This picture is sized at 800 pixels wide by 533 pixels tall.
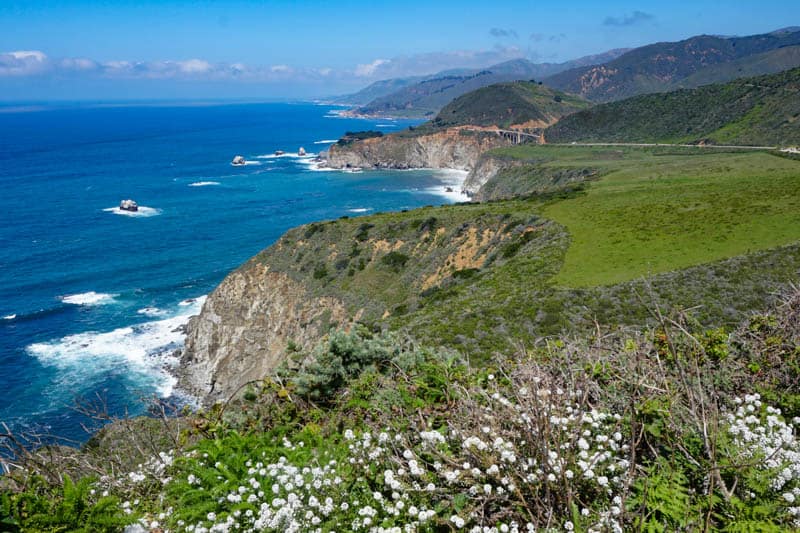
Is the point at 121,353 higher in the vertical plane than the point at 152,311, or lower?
lower

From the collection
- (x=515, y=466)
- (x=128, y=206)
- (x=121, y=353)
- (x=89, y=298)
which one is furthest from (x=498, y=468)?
(x=128, y=206)

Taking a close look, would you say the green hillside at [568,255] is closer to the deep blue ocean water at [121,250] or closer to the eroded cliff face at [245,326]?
the eroded cliff face at [245,326]

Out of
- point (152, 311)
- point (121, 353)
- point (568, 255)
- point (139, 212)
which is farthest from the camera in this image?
point (139, 212)

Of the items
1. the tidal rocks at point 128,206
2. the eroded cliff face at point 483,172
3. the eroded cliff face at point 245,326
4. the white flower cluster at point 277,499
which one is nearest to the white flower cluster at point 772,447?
the white flower cluster at point 277,499

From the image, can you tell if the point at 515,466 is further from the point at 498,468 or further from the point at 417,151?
the point at 417,151

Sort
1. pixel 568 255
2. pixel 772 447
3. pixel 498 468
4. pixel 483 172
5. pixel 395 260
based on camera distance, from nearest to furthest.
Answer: pixel 498 468, pixel 772 447, pixel 568 255, pixel 395 260, pixel 483 172

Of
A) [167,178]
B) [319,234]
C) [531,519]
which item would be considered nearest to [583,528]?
[531,519]

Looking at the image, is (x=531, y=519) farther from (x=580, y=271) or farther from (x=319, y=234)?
(x=319, y=234)

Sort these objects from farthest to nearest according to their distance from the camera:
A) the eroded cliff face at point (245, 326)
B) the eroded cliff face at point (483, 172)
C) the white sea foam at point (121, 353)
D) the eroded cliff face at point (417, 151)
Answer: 1. the eroded cliff face at point (417, 151)
2. the eroded cliff face at point (483, 172)
3. the white sea foam at point (121, 353)
4. the eroded cliff face at point (245, 326)
